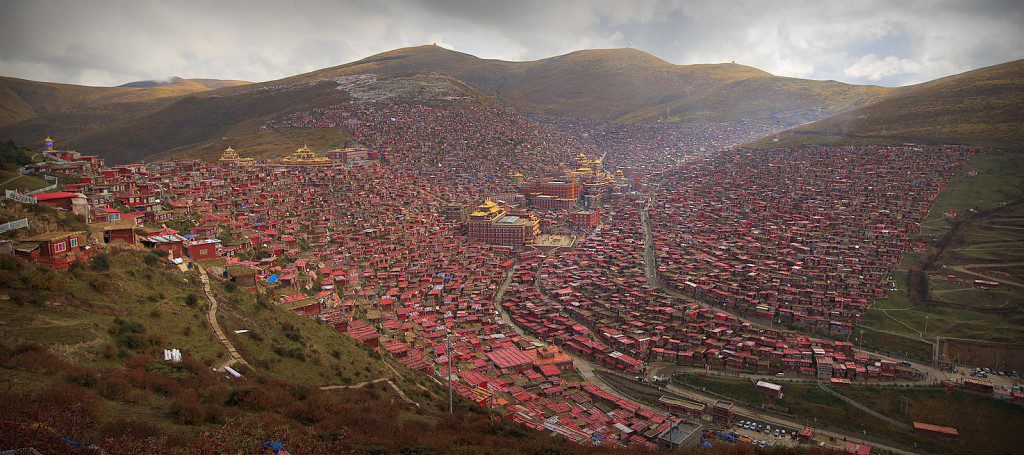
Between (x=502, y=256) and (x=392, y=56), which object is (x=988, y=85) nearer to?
(x=502, y=256)

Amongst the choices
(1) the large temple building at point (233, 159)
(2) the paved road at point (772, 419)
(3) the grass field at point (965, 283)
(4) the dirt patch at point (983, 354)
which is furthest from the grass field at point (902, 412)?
(1) the large temple building at point (233, 159)

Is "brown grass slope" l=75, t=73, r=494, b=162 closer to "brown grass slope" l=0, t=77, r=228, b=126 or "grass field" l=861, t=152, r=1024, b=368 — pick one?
"brown grass slope" l=0, t=77, r=228, b=126

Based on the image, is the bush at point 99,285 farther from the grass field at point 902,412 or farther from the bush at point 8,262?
the grass field at point 902,412

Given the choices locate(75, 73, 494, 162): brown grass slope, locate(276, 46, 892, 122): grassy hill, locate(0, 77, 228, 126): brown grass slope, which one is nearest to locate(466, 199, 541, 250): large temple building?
locate(75, 73, 494, 162): brown grass slope

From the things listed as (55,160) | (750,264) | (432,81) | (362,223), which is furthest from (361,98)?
(750,264)

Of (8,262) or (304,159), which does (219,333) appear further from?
(304,159)

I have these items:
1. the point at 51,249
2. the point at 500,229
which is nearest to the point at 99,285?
the point at 51,249
